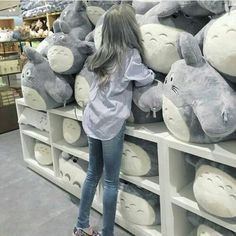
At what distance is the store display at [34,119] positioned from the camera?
220 centimetres

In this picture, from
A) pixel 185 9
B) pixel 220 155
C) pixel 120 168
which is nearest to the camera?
pixel 220 155

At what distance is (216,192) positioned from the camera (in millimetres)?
1132

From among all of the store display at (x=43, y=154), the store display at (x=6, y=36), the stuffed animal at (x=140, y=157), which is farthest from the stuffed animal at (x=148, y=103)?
the store display at (x=6, y=36)

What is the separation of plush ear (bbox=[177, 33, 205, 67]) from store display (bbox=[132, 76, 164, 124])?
0.26 metres

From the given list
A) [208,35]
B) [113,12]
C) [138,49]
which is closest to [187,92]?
[208,35]

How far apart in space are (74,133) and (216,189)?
997 mm

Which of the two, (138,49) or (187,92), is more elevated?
(138,49)

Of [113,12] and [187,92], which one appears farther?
[113,12]

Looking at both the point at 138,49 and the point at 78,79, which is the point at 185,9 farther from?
the point at 78,79

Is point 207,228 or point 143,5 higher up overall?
point 143,5

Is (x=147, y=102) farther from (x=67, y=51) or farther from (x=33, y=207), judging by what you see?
(x=33, y=207)

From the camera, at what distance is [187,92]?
3.76 ft

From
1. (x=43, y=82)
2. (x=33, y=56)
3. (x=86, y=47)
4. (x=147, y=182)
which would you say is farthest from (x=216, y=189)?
(x=33, y=56)

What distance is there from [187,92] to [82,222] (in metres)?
0.88
